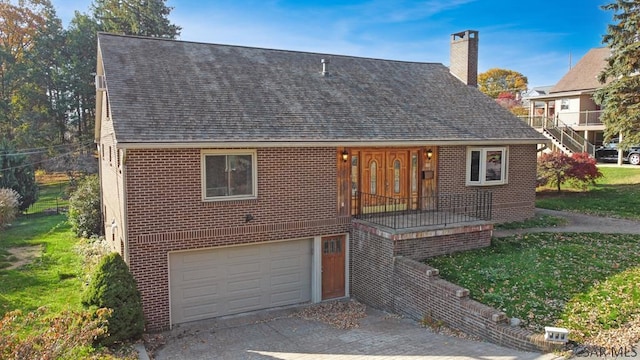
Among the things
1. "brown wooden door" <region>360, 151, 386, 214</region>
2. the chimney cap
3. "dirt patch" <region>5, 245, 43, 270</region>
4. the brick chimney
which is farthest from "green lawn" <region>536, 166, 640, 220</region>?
"dirt patch" <region>5, 245, 43, 270</region>

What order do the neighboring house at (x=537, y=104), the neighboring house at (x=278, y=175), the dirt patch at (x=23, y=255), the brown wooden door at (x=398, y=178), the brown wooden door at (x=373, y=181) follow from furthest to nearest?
the neighboring house at (x=537, y=104) < the dirt patch at (x=23, y=255) < the brown wooden door at (x=398, y=178) < the brown wooden door at (x=373, y=181) < the neighboring house at (x=278, y=175)

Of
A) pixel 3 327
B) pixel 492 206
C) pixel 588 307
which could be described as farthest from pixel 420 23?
pixel 3 327

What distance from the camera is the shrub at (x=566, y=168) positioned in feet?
69.3

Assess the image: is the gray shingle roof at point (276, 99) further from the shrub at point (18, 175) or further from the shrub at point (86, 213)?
the shrub at point (18, 175)

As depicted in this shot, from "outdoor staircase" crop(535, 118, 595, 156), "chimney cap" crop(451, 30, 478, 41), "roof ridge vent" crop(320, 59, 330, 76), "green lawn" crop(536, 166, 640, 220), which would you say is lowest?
"green lawn" crop(536, 166, 640, 220)

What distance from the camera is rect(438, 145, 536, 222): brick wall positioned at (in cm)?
1484

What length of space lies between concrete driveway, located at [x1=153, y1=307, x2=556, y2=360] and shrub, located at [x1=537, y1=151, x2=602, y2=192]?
13967mm

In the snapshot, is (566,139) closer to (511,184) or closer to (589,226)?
(589,226)

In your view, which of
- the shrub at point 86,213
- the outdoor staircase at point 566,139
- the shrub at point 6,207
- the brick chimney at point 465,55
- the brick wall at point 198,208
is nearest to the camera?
the brick wall at point 198,208

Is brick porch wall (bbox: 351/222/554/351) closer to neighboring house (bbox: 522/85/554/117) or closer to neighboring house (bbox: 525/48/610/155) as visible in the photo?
neighboring house (bbox: 525/48/610/155)

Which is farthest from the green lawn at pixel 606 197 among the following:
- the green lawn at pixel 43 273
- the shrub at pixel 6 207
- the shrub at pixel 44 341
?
the shrub at pixel 6 207

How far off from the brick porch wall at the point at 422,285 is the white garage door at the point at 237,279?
1611 mm

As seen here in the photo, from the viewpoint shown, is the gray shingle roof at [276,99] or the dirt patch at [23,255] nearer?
the gray shingle roof at [276,99]

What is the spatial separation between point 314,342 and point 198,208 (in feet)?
13.4
